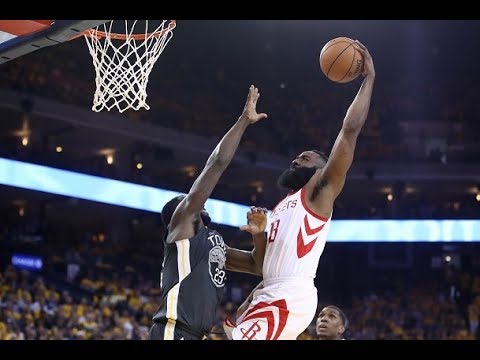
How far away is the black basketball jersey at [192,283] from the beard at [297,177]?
0.53 metres

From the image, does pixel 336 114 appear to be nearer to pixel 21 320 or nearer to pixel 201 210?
pixel 21 320

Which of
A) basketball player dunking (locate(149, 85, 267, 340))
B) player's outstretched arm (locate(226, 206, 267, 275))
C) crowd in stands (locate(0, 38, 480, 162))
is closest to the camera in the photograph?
basketball player dunking (locate(149, 85, 267, 340))

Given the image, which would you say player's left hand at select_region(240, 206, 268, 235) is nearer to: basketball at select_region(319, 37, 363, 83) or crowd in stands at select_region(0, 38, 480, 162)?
basketball at select_region(319, 37, 363, 83)

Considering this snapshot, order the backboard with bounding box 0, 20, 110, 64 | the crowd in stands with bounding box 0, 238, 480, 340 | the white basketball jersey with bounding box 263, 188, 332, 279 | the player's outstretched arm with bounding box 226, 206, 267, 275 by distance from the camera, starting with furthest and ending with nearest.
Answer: the crowd in stands with bounding box 0, 238, 480, 340, the backboard with bounding box 0, 20, 110, 64, the player's outstretched arm with bounding box 226, 206, 267, 275, the white basketball jersey with bounding box 263, 188, 332, 279

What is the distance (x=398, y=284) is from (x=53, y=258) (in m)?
8.16

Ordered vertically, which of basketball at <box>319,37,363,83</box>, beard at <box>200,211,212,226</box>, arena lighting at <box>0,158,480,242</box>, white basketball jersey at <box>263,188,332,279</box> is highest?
arena lighting at <box>0,158,480,242</box>

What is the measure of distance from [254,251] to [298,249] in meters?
0.44

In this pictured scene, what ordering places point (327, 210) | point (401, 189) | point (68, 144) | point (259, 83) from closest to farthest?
point (327, 210) < point (68, 144) < point (401, 189) < point (259, 83)

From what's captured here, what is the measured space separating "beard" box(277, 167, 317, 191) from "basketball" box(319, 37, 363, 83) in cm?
53

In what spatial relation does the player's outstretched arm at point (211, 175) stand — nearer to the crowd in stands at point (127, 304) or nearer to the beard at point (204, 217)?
the beard at point (204, 217)

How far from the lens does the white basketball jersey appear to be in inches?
176

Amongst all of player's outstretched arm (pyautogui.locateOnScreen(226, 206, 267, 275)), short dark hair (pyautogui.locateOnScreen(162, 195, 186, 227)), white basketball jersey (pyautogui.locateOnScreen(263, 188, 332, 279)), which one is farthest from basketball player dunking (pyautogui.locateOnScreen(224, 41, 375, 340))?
short dark hair (pyautogui.locateOnScreen(162, 195, 186, 227))
